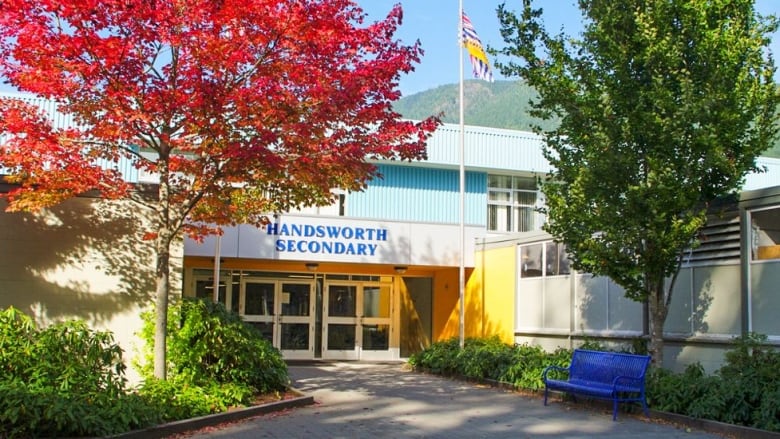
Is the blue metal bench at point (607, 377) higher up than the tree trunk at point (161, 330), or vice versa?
the tree trunk at point (161, 330)

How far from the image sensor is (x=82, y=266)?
41.1ft

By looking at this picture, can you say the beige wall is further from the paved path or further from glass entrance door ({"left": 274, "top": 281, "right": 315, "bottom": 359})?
glass entrance door ({"left": 274, "top": 281, "right": 315, "bottom": 359})

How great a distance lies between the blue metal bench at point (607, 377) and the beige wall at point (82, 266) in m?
6.46

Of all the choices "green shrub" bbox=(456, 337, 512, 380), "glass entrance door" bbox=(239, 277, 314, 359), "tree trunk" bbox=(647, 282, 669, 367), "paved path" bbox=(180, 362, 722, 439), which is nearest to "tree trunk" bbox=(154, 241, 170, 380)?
"paved path" bbox=(180, 362, 722, 439)

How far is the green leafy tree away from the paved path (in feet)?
7.39

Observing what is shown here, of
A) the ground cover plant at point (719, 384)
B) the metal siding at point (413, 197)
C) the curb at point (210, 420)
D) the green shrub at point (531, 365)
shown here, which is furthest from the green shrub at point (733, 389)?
the metal siding at point (413, 197)

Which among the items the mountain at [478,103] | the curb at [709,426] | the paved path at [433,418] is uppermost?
the mountain at [478,103]

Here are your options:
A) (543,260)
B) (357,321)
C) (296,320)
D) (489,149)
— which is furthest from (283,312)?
(489,149)

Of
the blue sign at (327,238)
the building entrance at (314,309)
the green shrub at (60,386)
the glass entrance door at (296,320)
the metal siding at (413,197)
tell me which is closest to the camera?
the green shrub at (60,386)

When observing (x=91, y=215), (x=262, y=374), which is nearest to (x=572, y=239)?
(x=262, y=374)

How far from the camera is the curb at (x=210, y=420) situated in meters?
9.19

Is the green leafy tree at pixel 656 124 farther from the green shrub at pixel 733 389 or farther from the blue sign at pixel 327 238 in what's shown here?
the blue sign at pixel 327 238

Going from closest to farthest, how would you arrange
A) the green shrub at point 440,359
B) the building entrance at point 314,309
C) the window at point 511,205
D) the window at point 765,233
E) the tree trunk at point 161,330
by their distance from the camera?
the tree trunk at point 161,330
the window at point 765,233
the green shrub at point 440,359
the building entrance at point 314,309
the window at point 511,205

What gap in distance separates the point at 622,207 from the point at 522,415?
345 centimetres
